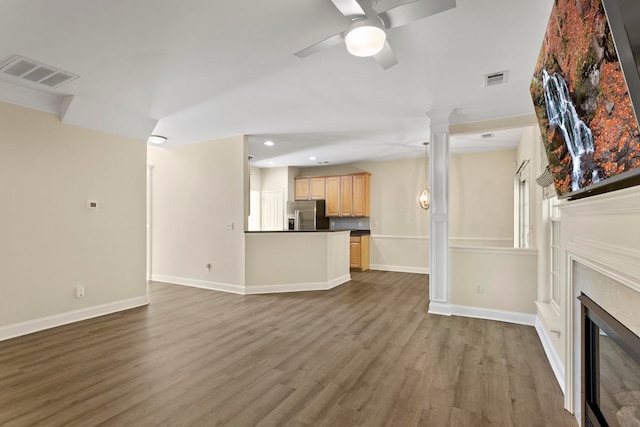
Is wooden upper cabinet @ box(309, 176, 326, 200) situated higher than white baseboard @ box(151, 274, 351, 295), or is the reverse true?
wooden upper cabinet @ box(309, 176, 326, 200)

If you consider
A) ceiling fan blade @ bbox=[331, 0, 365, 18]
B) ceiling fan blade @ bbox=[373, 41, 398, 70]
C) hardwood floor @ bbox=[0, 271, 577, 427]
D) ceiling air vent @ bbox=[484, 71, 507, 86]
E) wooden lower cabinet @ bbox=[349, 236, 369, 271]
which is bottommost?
hardwood floor @ bbox=[0, 271, 577, 427]

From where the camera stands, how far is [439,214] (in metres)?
3.95

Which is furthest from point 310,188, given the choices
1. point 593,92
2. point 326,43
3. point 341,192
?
point 593,92

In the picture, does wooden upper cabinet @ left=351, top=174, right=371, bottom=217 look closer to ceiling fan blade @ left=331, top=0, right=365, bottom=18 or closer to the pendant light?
the pendant light

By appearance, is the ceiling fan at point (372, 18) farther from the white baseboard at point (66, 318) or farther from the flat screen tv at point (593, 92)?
the white baseboard at point (66, 318)

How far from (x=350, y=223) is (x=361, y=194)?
36.3 inches

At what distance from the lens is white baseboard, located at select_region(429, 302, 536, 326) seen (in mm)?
3645

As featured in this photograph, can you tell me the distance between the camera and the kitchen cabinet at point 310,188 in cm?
777

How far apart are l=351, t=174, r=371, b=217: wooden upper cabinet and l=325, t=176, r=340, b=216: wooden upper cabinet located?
16.5 inches

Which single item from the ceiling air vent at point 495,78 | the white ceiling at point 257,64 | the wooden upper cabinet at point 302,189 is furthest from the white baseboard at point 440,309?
the wooden upper cabinet at point 302,189

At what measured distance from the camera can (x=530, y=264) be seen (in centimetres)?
367

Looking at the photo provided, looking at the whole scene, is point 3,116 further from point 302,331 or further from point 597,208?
point 597,208

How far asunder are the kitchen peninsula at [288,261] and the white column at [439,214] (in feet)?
6.21

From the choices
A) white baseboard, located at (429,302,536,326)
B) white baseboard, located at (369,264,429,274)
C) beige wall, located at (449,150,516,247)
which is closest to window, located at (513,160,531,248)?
beige wall, located at (449,150,516,247)
